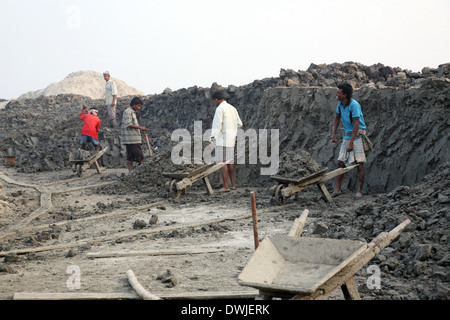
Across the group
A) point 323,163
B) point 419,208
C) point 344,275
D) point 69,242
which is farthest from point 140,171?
point 344,275

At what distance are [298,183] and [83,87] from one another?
3692 centimetres

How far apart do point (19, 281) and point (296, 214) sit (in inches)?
155

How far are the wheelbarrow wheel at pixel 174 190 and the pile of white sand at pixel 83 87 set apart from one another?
30.5 m

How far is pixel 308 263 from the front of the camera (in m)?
3.80

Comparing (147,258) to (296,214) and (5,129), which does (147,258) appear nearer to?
(296,214)

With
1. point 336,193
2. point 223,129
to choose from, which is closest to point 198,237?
point 336,193

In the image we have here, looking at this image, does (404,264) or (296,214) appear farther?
(296,214)

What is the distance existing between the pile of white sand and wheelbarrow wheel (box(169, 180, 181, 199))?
99.9 feet

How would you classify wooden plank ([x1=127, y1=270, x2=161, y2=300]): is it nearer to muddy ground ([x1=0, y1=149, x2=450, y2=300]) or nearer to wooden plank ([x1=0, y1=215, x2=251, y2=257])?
muddy ground ([x1=0, y1=149, x2=450, y2=300])

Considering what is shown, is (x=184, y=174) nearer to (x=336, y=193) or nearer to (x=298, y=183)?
(x=298, y=183)

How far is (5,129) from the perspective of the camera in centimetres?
2294

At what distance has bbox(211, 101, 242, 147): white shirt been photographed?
9.39m

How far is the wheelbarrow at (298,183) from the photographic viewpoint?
7.62 metres

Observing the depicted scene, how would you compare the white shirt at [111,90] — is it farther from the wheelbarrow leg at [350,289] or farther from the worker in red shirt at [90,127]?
the wheelbarrow leg at [350,289]
